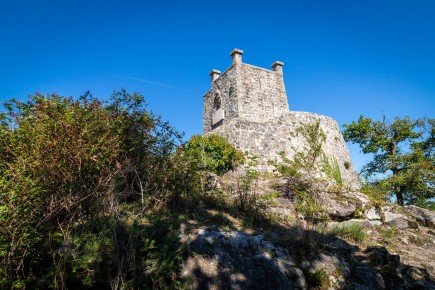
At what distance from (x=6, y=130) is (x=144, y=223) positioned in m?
3.18

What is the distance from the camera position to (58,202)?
14.2 ft

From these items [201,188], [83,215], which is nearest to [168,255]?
[83,215]

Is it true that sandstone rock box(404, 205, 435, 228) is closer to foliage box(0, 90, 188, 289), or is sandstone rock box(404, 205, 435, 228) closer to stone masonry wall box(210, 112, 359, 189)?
stone masonry wall box(210, 112, 359, 189)

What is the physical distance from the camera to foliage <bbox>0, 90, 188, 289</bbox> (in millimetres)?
3566

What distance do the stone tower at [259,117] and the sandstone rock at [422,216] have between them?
315cm

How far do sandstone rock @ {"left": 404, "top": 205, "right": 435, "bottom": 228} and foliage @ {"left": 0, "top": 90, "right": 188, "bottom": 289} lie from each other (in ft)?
34.4

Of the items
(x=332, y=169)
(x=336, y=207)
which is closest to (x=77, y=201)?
(x=336, y=207)

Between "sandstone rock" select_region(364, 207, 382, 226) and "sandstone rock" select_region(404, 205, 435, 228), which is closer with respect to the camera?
"sandstone rock" select_region(364, 207, 382, 226)

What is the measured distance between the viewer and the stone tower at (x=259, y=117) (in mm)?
14836

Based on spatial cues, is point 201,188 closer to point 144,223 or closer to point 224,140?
point 144,223

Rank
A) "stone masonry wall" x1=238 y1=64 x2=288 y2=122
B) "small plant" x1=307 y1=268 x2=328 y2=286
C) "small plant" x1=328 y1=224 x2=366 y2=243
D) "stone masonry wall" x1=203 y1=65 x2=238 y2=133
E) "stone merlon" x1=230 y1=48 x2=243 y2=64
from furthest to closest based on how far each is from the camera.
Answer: "stone merlon" x1=230 y1=48 x2=243 y2=64
"stone masonry wall" x1=203 y1=65 x2=238 y2=133
"stone masonry wall" x1=238 y1=64 x2=288 y2=122
"small plant" x1=328 y1=224 x2=366 y2=243
"small plant" x1=307 y1=268 x2=328 y2=286

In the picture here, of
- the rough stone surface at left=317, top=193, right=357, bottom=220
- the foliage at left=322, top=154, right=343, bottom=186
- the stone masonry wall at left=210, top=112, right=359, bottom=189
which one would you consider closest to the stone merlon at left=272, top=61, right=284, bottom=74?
the stone masonry wall at left=210, top=112, right=359, bottom=189

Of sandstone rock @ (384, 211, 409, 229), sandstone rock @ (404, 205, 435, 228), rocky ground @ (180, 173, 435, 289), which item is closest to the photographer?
rocky ground @ (180, 173, 435, 289)

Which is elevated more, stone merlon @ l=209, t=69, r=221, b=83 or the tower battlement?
stone merlon @ l=209, t=69, r=221, b=83
